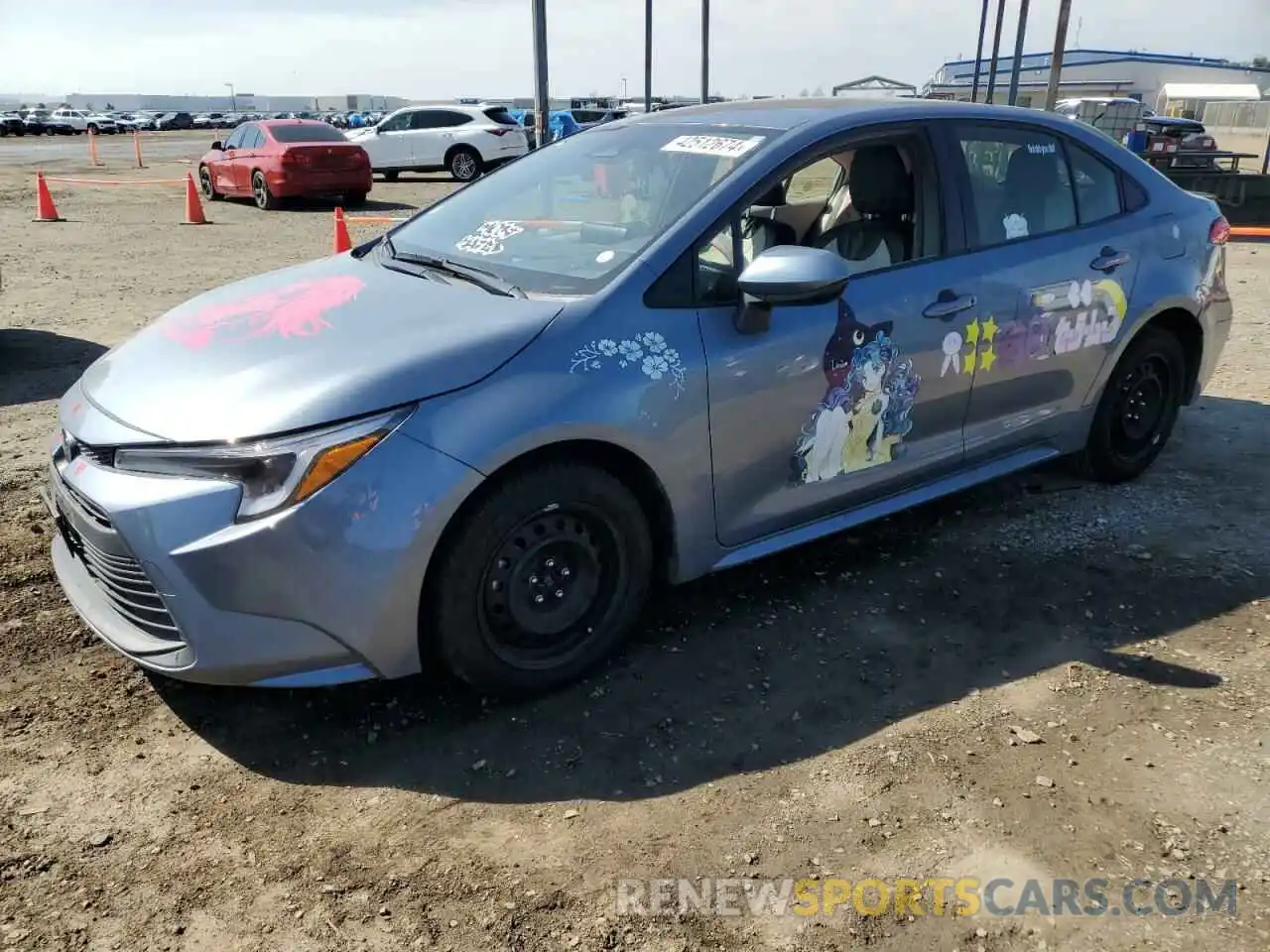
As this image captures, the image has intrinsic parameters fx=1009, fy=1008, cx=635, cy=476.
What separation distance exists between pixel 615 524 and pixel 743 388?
1.96ft

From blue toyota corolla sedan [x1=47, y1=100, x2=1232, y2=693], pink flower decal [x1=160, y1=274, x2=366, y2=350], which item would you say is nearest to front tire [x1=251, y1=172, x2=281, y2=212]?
blue toyota corolla sedan [x1=47, y1=100, x2=1232, y2=693]

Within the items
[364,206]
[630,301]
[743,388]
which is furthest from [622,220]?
[364,206]

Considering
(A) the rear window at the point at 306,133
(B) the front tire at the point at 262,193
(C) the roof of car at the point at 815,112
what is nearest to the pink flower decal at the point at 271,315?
(C) the roof of car at the point at 815,112

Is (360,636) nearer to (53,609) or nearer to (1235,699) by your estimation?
(53,609)

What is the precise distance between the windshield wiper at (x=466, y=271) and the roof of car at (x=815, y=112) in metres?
1.07

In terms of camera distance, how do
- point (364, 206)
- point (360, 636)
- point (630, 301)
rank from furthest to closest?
point (364, 206) < point (630, 301) < point (360, 636)

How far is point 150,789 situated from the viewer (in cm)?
268

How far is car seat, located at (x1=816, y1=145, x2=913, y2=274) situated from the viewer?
3676 mm

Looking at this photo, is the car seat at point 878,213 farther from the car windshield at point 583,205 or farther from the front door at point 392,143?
the front door at point 392,143

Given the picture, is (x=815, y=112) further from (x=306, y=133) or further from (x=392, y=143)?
(x=392, y=143)

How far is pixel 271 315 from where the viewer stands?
10.5 ft

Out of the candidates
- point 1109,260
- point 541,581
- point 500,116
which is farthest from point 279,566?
point 500,116

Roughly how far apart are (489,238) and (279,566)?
158cm

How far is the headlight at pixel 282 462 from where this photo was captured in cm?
254
